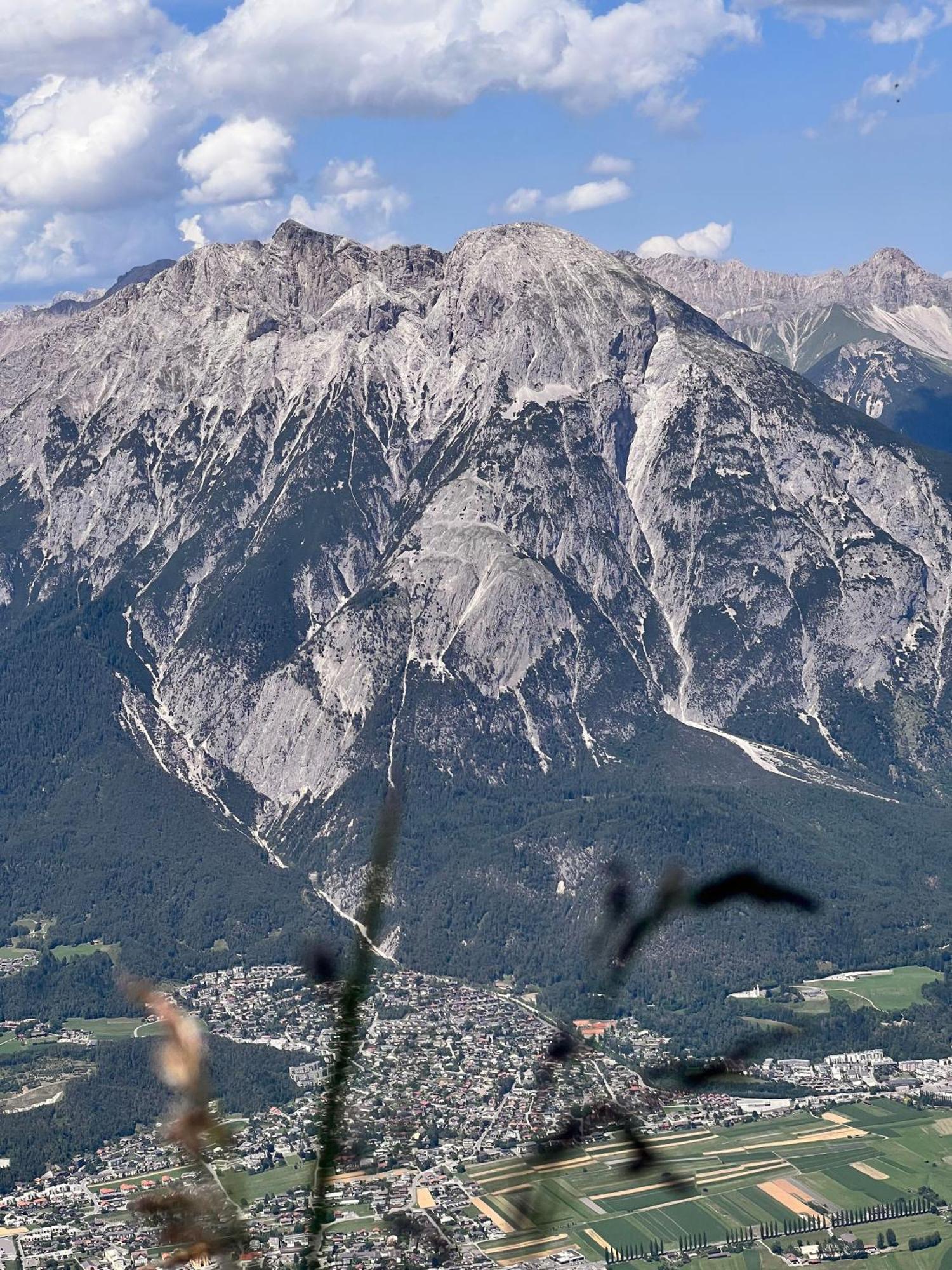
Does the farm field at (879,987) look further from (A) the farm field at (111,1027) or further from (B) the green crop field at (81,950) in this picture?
(B) the green crop field at (81,950)

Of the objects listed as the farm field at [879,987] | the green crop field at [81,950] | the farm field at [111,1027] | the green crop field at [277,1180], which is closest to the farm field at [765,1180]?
the green crop field at [277,1180]

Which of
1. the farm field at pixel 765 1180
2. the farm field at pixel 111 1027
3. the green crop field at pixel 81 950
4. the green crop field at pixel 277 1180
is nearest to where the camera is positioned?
the green crop field at pixel 277 1180

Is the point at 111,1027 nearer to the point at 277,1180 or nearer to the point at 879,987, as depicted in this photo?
the point at 879,987

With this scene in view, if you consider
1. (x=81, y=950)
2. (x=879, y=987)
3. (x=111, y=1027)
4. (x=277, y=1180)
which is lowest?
(x=111, y=1027)

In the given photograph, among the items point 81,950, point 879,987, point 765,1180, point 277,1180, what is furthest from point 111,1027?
point 277,1180

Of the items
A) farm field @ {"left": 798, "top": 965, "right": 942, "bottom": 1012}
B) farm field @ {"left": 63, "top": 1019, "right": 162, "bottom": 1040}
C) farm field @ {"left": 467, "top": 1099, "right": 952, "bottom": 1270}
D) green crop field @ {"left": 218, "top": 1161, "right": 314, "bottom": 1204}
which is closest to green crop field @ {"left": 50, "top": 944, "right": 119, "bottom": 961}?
farm field @ {"left": 63, "top": 1019, "right": 162, "bottom": 1040}
